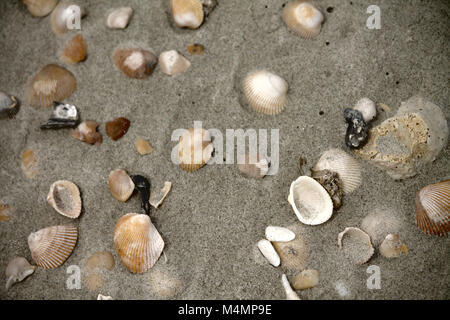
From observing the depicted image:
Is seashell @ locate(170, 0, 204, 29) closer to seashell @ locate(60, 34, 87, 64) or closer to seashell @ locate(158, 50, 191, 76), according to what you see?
seashell @ locate(158, 50, 191, 76)

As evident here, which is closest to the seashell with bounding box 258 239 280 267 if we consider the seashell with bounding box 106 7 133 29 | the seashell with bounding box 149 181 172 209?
the seashell with bounding box 149 181 172 209

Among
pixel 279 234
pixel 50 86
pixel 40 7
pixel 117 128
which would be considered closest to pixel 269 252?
pixel 279 234

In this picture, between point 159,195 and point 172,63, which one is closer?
point 159,195

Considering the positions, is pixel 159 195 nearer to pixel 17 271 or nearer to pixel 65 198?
pixel 65 198

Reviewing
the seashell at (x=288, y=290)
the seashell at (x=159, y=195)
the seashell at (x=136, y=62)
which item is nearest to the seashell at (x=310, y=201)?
the seashell at (x=288, y=290)

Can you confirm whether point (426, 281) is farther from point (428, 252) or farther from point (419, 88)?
point (419, 88)
